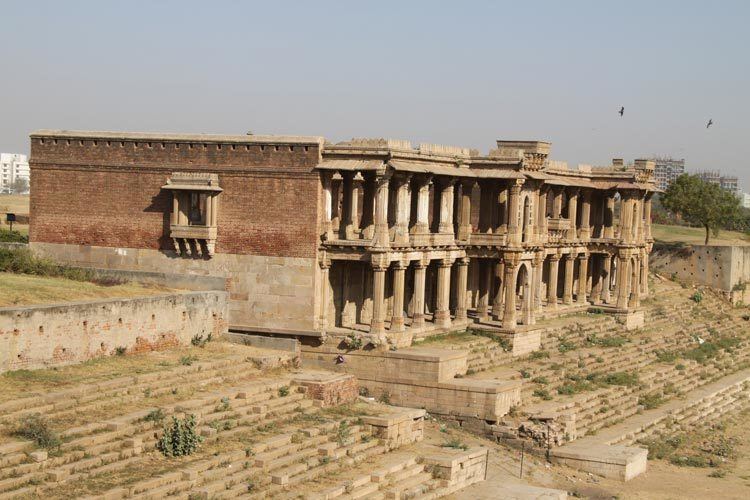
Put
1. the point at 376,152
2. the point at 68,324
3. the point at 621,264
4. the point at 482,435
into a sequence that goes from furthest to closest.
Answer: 1. the point at 621,264
2. the point at 376,152
3. the point at 482,435
4. the point at 68,324

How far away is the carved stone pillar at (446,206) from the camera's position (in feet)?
128

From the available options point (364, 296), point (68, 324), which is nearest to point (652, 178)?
point (364, 296)

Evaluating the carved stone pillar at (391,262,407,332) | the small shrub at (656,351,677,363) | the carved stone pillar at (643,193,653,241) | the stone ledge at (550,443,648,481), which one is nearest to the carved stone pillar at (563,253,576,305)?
the small shrub at (656,351,677,363)

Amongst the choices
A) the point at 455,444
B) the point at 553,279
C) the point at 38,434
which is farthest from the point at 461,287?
the point at 38,434

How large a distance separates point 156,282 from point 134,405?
34.9ft

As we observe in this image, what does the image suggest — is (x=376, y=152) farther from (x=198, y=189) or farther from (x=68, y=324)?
(x=68, y=324)

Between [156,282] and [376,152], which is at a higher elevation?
[376,152]

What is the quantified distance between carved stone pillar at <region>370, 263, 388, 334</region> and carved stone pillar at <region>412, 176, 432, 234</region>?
2.99 meters

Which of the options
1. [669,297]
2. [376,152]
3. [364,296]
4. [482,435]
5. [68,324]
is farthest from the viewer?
[669,297]

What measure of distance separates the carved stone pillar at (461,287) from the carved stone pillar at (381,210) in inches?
232

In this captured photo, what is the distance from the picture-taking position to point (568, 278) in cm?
5019

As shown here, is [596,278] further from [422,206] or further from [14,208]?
[14,208]

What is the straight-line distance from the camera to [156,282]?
117 ft

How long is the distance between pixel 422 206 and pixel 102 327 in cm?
1233
